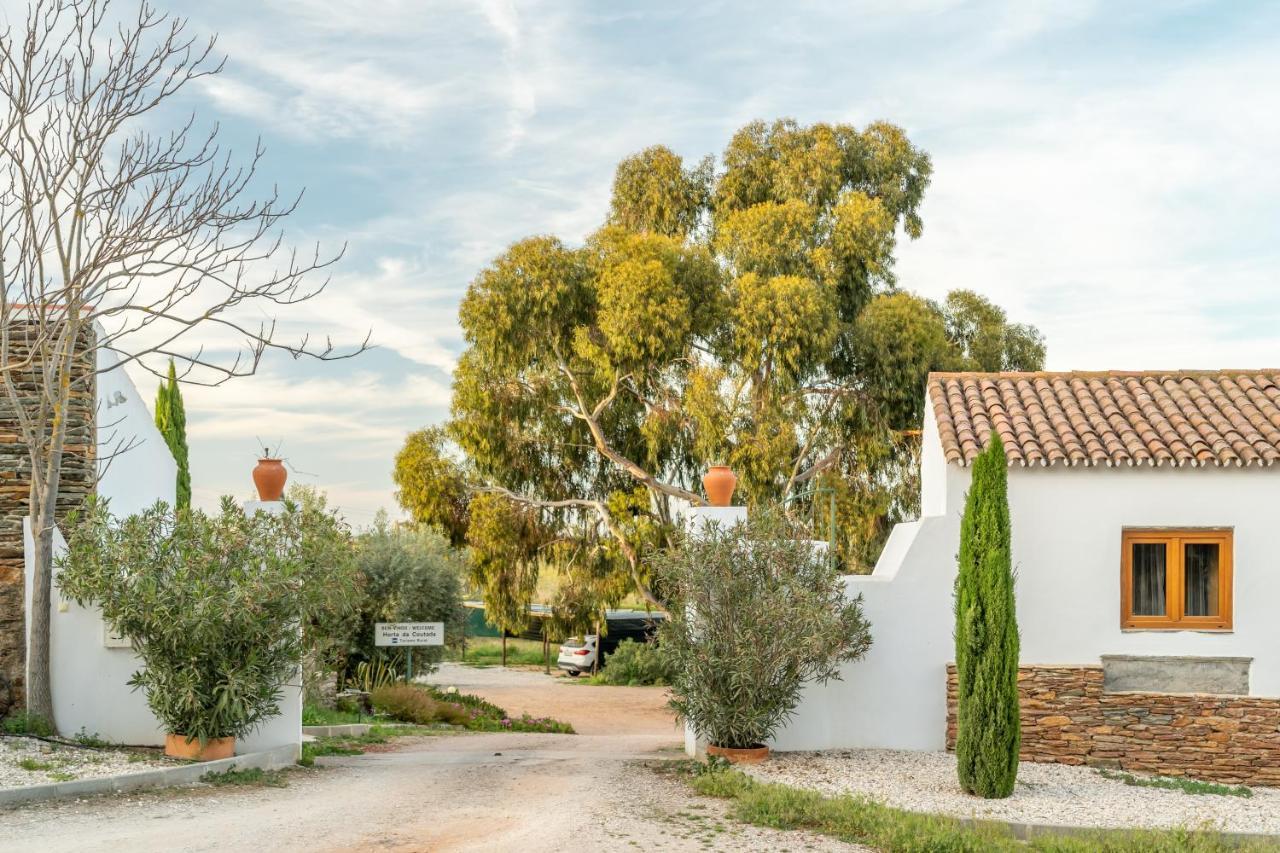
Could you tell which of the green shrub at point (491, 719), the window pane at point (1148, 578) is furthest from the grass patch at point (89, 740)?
the window pane at point (1148, 578)

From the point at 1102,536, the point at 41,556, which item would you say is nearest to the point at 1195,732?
the point at 1102,536

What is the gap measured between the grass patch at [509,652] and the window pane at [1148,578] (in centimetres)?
2362

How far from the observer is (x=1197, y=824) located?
933 cm

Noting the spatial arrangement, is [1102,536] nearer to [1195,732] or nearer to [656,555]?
[1195,732]

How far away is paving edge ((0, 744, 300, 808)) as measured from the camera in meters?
9.11

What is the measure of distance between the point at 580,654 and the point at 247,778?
20846mm

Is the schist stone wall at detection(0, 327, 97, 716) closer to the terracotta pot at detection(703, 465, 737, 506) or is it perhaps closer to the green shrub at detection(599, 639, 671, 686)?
the terracotta pot at detection(703, 465, 737, 506)

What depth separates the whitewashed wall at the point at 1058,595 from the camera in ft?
39.8

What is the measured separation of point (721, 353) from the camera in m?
25.3

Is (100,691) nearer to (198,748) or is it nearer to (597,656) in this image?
(198,748)

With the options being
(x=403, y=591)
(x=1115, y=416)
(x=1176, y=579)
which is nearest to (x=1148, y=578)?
(x=1176, y=579)

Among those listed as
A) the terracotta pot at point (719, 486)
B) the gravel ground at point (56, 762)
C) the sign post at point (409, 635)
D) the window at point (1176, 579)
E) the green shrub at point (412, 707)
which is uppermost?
the terracotta pot at point (719, 486)

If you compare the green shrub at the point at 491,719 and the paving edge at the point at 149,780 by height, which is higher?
the paving edge at the point at 149,780

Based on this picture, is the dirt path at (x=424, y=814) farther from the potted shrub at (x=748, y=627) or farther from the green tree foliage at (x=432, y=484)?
the green tree foliage at (x=432, y=484)
